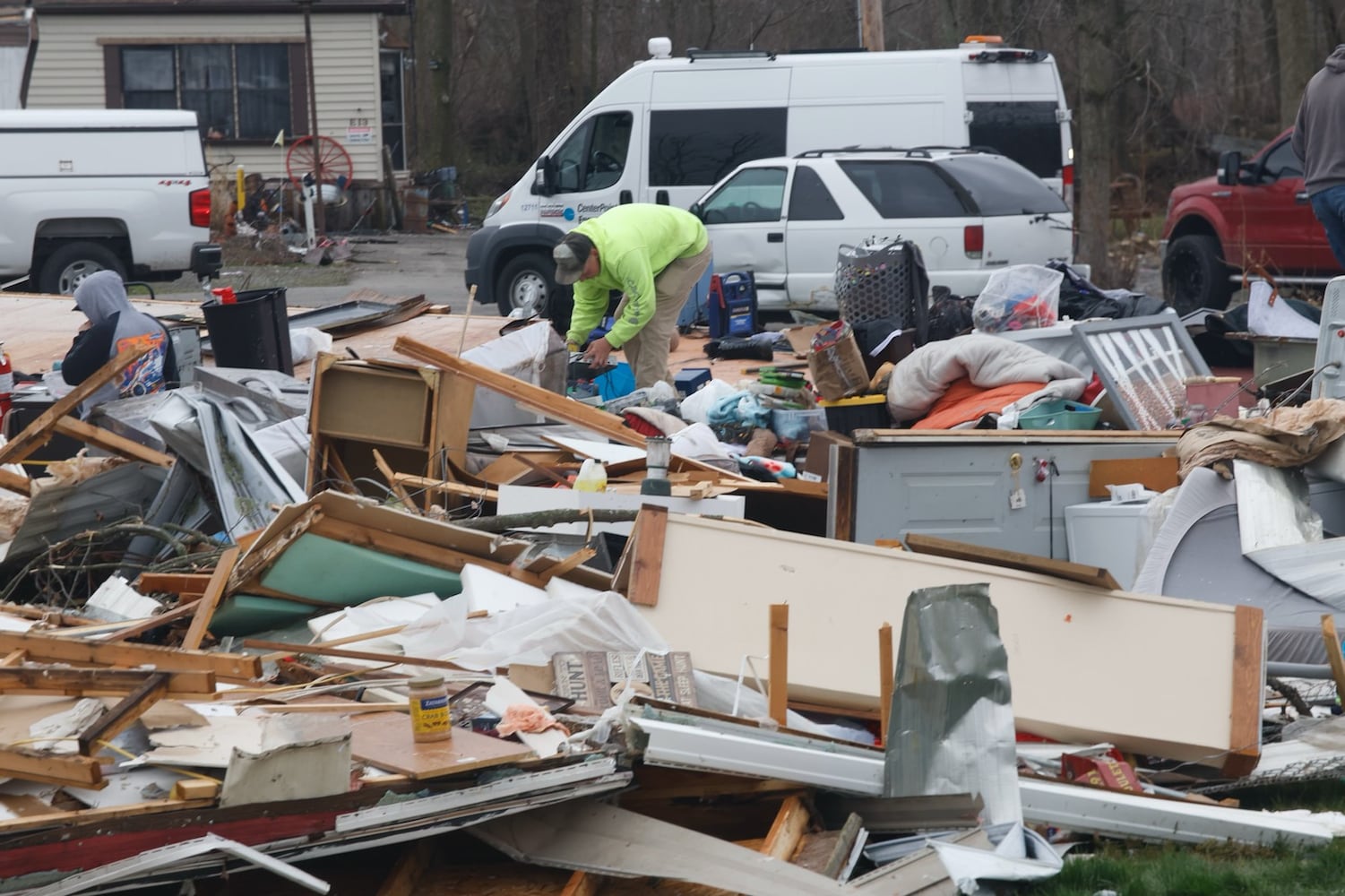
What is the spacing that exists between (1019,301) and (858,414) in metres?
2.20

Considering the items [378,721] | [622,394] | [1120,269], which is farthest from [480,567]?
[1120,269]

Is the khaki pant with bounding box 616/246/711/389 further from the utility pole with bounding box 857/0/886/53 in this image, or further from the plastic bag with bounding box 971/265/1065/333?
the utility pole with bounding box 857/0/886/53

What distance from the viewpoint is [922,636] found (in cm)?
415

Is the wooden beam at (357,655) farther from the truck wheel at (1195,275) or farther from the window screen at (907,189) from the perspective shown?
the truck wheel at (1195,275)

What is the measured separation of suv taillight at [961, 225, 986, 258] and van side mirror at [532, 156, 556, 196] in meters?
4.01

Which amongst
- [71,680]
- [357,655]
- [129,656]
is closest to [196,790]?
[71,680]

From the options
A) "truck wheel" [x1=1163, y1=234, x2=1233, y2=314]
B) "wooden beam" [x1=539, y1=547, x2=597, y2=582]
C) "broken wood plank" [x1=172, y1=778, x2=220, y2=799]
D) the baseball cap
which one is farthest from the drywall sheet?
"truck wheel" [x1=1163, y1=234, x2=1233, y2=314]

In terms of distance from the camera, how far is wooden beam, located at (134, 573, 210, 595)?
588 cm

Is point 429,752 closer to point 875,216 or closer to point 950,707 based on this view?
point 950,707

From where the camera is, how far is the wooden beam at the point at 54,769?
3.63m

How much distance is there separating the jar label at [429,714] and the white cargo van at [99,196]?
483 inches

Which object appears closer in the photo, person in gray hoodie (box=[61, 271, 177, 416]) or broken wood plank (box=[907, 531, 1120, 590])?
broken wood plank (box=[907, 531, 1120, 590])

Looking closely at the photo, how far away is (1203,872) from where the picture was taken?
154 inches

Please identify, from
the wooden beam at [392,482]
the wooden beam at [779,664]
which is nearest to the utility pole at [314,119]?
the wooden beam at [392,482]
